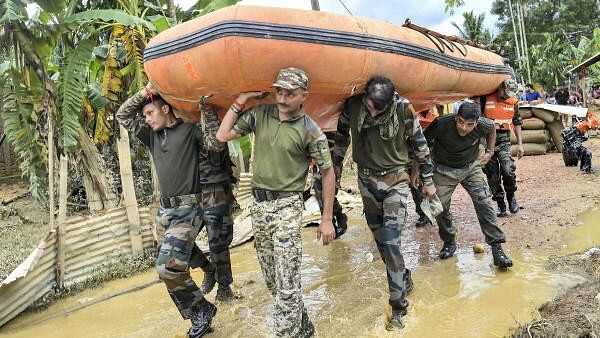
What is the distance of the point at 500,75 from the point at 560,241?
1785 millimetres

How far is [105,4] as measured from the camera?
25.9 feet

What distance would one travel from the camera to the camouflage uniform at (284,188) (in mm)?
3053

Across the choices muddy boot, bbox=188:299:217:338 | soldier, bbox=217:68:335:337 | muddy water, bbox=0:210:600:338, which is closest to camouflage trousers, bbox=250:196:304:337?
soldier, bbox=217:68:335:337

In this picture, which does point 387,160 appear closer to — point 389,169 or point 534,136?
point 389,169

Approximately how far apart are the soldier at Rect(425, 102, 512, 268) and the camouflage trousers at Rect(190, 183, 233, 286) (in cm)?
192

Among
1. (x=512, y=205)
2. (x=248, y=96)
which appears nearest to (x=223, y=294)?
(x=248, y=96)

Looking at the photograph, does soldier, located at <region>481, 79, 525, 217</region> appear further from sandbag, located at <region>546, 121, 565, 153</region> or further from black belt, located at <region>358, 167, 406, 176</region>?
sandbag, located at <region>546, 121, 565, 153</region>

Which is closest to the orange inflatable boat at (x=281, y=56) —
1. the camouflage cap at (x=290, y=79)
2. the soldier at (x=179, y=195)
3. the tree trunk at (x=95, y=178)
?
the camouflage cap at (x=290, y=79)

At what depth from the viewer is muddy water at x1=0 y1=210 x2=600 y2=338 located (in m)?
3.49

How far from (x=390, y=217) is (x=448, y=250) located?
1.64m

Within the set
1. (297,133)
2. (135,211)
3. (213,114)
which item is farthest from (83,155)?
(297,133)

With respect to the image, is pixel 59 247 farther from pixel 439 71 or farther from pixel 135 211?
pixel 439 71

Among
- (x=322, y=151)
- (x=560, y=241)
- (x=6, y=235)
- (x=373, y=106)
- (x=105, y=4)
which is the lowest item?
(x=560, y=241)

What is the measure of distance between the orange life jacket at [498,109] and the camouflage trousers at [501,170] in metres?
0.57
